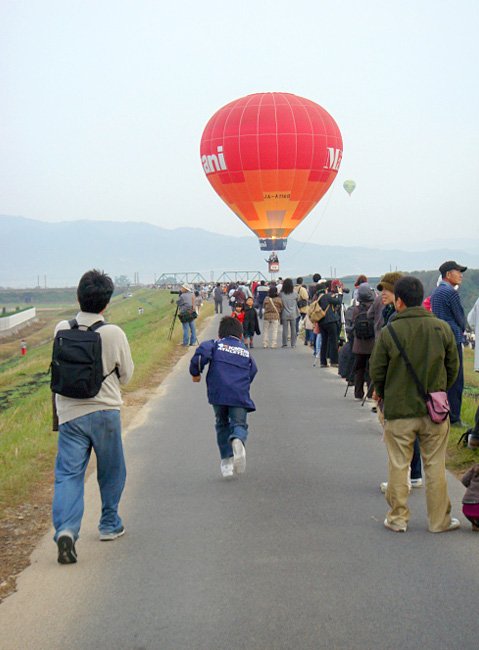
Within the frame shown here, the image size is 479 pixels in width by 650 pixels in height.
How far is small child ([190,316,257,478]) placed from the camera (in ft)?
28.9

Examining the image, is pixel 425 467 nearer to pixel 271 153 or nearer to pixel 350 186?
pixel 271 153

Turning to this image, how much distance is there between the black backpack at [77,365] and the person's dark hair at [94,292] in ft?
0.79

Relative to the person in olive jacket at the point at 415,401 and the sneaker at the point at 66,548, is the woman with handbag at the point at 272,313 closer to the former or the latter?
the person in olive jacket at the point at 415,401

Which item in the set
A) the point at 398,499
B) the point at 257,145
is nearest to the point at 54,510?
the point at 398,499

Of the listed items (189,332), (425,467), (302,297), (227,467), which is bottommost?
(189,332)

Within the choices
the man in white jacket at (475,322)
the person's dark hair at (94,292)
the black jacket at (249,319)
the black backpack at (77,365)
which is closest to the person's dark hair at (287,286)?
the black jacket at (249,319)

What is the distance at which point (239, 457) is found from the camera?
8594 millimetres

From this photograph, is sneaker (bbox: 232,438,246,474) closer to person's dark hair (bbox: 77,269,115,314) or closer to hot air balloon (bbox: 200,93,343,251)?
person's dark hair (bbox: 77,269,115,314)

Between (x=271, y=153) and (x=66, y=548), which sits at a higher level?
(x=271, y=153)

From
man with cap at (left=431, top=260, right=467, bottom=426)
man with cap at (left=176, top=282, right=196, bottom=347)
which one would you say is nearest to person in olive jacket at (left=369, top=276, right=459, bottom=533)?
man with cap at (left=431, top=260, right=467, bottom=426)

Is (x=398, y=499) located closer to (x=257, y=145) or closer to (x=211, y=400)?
(x=211, y=400)

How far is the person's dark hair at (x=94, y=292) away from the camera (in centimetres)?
657

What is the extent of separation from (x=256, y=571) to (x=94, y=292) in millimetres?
2316

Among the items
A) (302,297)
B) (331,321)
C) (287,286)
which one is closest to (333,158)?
(302,297)
